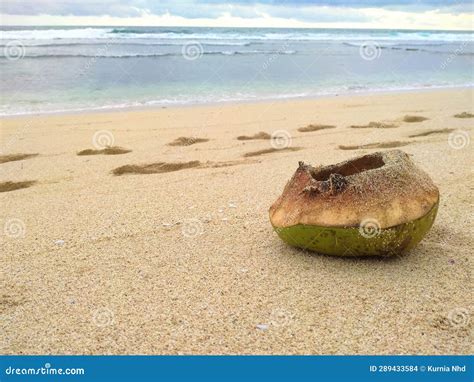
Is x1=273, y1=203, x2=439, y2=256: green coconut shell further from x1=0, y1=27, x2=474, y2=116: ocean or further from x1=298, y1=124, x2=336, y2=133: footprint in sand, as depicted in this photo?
x1=0, y1=27, x2=474, y2=116: ocean

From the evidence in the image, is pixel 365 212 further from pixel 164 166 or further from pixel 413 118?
pixel 413 118

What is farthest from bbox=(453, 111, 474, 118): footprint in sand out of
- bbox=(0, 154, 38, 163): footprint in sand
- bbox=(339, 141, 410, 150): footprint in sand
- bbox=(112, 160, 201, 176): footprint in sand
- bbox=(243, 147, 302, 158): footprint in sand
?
bbox=(0, 154, 38, 163): footprint in sand

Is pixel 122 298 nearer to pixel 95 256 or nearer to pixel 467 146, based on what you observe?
pixel 95 256

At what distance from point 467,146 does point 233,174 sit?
2.78 meters

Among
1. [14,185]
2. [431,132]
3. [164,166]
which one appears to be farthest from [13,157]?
[431,132]

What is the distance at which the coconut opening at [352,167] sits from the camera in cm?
320

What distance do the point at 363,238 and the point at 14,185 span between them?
3.68 meters

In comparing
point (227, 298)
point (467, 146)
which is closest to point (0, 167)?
point (227, 298)

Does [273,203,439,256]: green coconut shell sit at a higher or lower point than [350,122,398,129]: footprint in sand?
higher

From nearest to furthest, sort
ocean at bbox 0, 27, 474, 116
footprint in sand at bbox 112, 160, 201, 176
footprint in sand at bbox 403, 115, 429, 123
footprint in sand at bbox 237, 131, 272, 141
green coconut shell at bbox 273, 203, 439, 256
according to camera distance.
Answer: green coconut shell at bbox 273, 203, 439, 256
footprint in sand at bbox 112, 160, 201, 176
footprint in sand at bbox 237, 131, 272, 141
footprint in sand at bbox 403, 115, 429, 123
ocean at bbox 0, 27, 474, 116

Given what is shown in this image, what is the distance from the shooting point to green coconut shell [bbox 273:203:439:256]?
8.76 feet

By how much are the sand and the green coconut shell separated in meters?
0.09

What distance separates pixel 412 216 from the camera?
2684 millimetres

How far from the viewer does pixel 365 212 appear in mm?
2693
